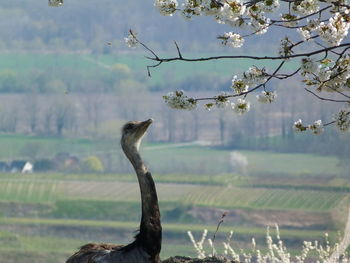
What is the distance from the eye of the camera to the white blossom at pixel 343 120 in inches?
279

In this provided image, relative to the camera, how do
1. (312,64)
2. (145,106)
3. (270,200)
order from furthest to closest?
1. (145,106)
2. (270,200)
3. (312,64)

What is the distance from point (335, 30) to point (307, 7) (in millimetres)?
386

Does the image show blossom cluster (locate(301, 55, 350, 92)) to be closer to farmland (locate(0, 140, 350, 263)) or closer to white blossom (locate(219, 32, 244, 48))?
white blossom (locate(219, 32, 244, 48))

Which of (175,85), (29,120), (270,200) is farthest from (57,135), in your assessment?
(270,200)

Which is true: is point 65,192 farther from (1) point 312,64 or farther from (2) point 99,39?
(1) point 312,64

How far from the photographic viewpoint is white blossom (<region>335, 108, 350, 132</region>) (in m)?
7.09

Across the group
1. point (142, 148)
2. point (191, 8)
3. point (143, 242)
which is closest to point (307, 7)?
point (191, 8)

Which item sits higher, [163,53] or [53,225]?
[163,53]

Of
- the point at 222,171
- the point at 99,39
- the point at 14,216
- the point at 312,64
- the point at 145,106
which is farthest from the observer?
the point at 99,39

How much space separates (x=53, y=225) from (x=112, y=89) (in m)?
35.0

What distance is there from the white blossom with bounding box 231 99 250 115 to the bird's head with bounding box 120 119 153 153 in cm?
65

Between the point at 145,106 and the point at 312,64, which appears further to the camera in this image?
the point at 145,106

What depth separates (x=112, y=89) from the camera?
357 feet

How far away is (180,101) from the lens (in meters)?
7.31
